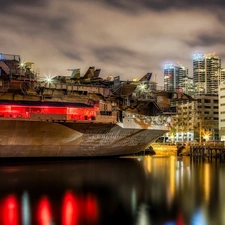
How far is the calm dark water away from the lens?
16781mm

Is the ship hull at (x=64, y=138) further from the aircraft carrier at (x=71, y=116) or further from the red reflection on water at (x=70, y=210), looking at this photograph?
the red reflection on water at (x=70, y=210)

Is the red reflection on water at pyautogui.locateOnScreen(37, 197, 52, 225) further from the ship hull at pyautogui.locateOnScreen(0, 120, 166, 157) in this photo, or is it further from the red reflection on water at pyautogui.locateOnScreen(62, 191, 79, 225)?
the ship hull at pyautogui.locateOnScreen(0, 120, 166, 157)

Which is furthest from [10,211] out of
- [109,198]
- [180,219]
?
[180,219]

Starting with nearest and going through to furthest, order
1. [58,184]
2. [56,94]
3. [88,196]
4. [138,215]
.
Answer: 1. [138,215]
2. [88,196]
3. [58,184]
4. [56,94]

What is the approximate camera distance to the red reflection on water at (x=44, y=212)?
16.1 meters

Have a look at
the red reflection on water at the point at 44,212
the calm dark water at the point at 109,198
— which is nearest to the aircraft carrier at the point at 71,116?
the calm dark water at the point at 109,198

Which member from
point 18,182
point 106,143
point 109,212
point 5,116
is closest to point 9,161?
point 5,116

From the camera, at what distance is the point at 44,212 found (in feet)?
58.0

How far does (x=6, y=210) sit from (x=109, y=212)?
5.18m

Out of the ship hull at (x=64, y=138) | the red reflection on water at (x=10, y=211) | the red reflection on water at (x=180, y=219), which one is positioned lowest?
the red reflection on water at (x=180, y=219)

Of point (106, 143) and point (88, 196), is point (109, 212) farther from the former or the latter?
point (106, 143)

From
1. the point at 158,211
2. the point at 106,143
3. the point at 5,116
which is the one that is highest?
the point at 5,116

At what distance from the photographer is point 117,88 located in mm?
50031

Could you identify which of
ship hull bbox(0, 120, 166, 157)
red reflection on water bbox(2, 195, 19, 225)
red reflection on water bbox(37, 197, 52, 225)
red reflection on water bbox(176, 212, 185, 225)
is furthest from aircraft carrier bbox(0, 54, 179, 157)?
red reflection on water bbox(176, 212, 185, 225)
